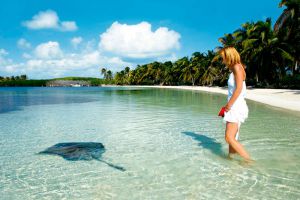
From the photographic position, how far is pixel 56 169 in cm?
541

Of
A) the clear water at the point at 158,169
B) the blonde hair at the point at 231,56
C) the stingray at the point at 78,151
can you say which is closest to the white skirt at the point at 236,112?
the blonde hair at the point at 231,56

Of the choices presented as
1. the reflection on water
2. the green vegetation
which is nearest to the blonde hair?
→ the reflection on water

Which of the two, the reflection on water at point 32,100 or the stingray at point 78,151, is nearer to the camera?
the stingray at point 78,151

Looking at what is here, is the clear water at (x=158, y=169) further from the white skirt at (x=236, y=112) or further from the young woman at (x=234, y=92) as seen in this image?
the white skirt at (x=236, y=112)

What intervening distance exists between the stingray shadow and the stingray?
2.44 metres

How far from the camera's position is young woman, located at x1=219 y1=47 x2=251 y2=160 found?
4.59 m

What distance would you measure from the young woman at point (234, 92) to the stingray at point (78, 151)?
234 centimetres

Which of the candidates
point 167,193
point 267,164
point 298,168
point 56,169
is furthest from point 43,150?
point 298,168

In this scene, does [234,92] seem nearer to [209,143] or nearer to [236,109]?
[236,109]

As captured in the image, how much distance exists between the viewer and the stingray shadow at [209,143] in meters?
6.52

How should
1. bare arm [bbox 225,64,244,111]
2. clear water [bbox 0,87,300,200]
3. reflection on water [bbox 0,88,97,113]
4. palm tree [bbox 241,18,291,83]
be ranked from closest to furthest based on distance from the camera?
clear water [bbox 0,87,300,200], bare arm [bbox 225,64,244,111], reflection on water [bbox 0,88,97,113], palm tree [bbox 241,18,291,83]

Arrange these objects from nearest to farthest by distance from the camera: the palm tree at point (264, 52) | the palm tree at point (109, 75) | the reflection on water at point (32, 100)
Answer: the reflection on water at point (32, 100), the palm tree at point (264, 52), the palm tree at point (109, 75)

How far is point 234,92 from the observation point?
466cm

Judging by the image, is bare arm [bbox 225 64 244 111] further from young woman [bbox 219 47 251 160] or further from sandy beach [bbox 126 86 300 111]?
sandy beach [bbox 126 86 300 111]
